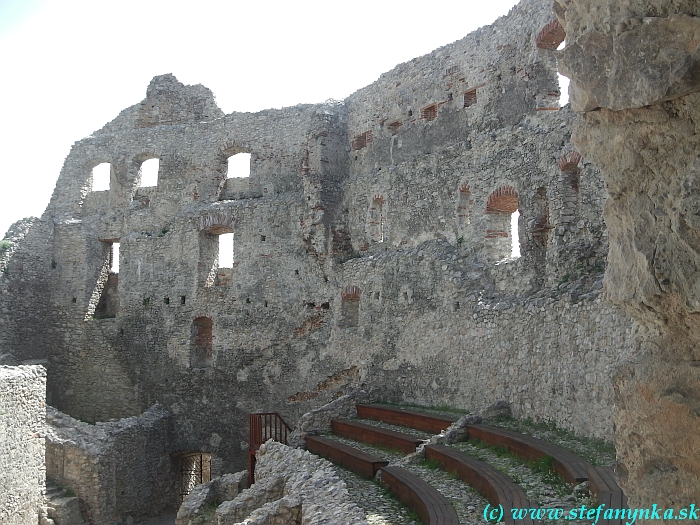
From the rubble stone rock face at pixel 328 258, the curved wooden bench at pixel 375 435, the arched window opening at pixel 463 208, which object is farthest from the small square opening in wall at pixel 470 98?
the curved wooden bench at pixel 375 435

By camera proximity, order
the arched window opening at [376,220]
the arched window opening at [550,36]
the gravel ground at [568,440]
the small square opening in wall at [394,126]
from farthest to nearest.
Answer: the small square opening in wall at [394,126] → the arched window opening at [376,220] → the arched window opening at [550,36] → the gravel ground at [568,440]

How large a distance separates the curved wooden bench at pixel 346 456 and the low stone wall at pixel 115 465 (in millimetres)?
6155

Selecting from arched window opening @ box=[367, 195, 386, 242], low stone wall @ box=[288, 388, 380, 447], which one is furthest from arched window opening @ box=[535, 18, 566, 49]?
low stone wall @ box=[288, 388, 380, 447]

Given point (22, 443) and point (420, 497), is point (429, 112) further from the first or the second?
point (420, 497)

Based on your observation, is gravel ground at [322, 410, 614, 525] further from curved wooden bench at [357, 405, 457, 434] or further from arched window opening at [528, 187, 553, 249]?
arched window opening at [528, 187, 553, 249]

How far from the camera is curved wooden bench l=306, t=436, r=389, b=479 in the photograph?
9.14m

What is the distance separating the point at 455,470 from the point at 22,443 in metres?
9.96

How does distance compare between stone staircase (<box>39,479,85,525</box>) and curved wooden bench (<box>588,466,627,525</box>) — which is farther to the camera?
stone staircase (<box>39,479,85,525</box>)

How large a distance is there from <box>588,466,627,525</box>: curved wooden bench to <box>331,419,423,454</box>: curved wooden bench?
3693mm

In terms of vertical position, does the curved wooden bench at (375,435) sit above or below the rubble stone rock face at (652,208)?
below

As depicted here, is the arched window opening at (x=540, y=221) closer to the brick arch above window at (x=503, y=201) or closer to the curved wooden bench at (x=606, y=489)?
the brick arch above window at (x=503, y=201)

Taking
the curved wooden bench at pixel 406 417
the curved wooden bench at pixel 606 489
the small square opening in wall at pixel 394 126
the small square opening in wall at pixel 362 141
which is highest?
the small square opening in wall at pixel 394 126

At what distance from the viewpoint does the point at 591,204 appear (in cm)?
1088

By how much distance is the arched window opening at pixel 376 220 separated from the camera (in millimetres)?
17375
